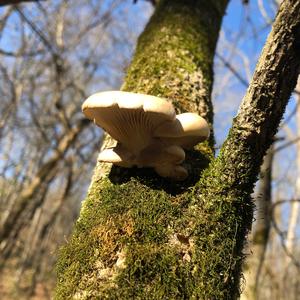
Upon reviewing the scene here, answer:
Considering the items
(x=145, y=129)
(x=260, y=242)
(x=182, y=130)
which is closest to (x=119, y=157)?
(x=145, y=129)

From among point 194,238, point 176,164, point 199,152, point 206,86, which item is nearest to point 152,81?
point 206,86

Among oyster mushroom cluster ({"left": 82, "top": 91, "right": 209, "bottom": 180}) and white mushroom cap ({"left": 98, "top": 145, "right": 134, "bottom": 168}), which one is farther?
white mushroom cap ({"left": 98, "top": 145, "right": 134, "bottom": 168})

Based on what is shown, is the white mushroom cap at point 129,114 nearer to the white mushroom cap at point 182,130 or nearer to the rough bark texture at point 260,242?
the white mushroom cap at point 182,130

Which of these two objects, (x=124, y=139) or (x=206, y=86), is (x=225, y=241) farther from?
(x=206, y=86)

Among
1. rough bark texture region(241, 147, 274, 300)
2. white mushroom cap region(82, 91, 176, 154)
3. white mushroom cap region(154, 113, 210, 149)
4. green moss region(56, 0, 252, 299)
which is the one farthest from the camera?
rough bark texture region(241, 147, 274, 300)

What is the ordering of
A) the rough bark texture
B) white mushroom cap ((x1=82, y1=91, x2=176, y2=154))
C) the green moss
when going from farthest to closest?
the rough bark texture
white mushroom cap ((x1=82, y1=91, x2=176, y2=154))
the green moss

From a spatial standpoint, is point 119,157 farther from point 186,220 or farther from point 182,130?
point 186,220

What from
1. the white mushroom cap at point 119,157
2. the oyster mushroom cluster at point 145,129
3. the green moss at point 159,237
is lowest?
the green moss at point 159,237

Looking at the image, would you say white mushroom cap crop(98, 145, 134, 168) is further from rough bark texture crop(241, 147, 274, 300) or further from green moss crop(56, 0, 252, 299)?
rough bark texture crop(241, 147, 274, 300)

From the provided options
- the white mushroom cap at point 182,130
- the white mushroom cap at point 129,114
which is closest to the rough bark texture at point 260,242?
the white mushroom cap at point 182,130

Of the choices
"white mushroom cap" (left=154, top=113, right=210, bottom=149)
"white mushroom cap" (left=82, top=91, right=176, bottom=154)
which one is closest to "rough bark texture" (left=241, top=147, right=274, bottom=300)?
"white mushroom cap" (left=154, top=113, right=210, bottom=149)
